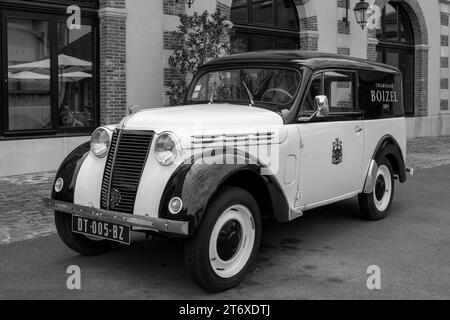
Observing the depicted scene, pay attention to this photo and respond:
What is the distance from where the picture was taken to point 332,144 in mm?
5676

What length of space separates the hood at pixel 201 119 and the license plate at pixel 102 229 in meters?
0.81

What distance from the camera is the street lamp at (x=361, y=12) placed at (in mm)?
15617

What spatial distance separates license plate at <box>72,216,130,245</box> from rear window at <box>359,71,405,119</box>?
334 cm

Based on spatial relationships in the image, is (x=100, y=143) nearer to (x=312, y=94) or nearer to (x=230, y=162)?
(x=230, y=162)

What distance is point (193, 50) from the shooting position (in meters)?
11.0

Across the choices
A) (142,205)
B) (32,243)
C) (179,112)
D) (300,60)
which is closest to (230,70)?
(300,60)

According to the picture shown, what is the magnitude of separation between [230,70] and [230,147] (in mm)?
1613

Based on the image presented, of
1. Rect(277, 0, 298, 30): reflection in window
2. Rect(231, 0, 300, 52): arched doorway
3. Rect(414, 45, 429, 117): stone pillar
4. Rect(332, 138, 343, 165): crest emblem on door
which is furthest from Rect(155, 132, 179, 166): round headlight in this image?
Rect(414, 45, 429, 117): stone pillar

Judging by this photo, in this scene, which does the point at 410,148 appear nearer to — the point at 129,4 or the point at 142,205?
the point at 129,4

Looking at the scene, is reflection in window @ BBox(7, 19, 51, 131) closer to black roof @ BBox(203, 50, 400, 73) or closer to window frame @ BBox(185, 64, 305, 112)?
window frame @ BBox(185, 64, 305, 112)

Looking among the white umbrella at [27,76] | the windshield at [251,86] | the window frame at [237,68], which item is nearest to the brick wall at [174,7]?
the white umbrella at [27,76]

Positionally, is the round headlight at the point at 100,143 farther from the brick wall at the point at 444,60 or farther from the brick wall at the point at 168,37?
the brick wall at the point at 444,60

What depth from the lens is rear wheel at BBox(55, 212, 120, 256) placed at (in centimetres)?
486

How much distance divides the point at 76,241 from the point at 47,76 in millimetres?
6303
